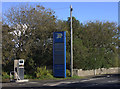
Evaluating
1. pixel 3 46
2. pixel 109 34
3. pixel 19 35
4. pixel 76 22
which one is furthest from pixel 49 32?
pixel 109 34

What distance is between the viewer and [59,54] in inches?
973

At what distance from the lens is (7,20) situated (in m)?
26.9

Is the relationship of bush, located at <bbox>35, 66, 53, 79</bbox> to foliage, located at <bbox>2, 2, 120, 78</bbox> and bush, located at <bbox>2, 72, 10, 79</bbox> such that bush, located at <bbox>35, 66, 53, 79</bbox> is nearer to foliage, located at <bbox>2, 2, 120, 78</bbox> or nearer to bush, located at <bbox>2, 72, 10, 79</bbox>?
foliage, located at <bbox>2, 2, 120, 78</bbox>

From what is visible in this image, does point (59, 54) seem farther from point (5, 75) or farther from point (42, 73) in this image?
point (5, 75)

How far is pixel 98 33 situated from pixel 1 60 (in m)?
17.5

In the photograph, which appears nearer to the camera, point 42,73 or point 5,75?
point 42,73

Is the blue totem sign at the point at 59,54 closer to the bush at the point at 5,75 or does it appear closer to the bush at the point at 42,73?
the bush at the point at 42,73

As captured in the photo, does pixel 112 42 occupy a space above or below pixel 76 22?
below

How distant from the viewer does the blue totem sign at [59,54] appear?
24.5 meters

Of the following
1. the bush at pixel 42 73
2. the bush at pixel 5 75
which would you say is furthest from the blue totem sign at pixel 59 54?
the bush at pixel 5 75

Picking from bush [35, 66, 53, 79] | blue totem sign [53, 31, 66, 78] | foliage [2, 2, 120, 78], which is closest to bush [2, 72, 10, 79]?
Result: foliage [2, 2, 120, 78]

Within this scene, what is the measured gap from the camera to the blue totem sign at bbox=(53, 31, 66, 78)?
24516 millimetres

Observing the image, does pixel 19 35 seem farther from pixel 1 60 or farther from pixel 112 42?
pixel 112 42

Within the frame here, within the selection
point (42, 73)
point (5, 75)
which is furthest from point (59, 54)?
point (5, 75)
